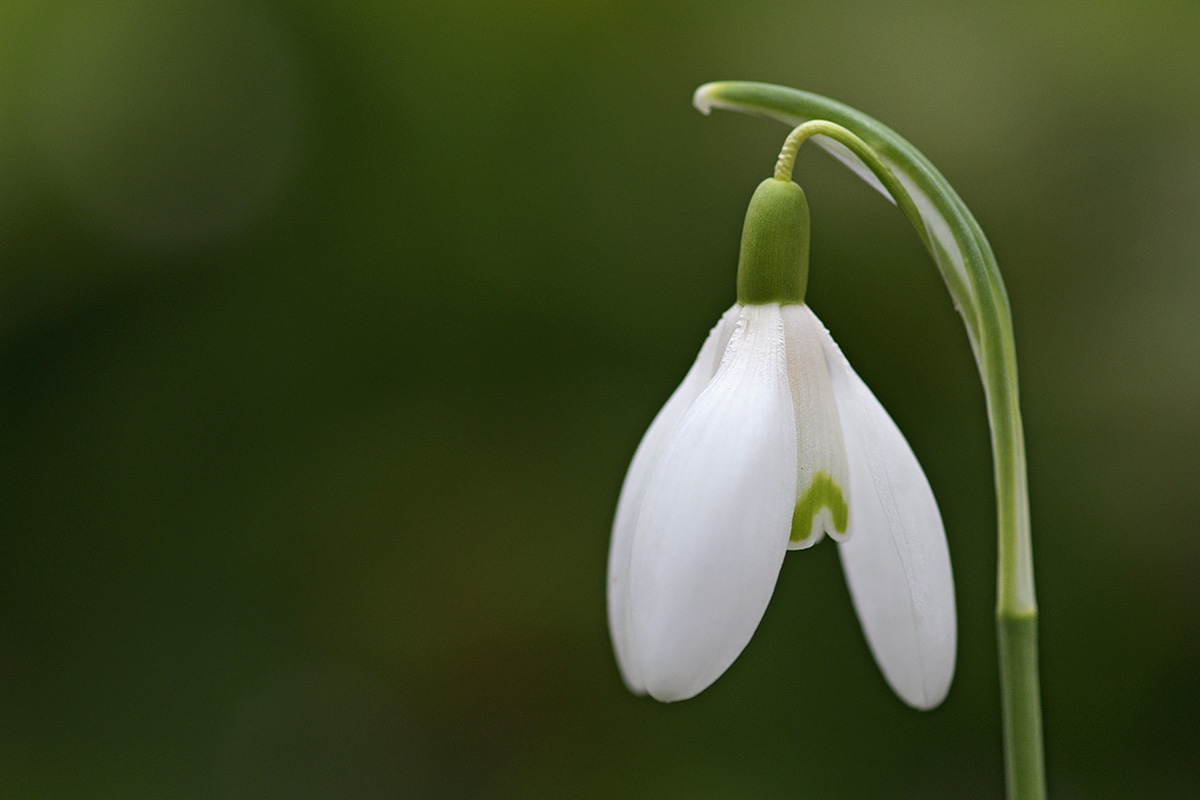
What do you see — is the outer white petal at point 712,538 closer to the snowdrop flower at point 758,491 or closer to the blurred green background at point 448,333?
the snowdrop flower at point 758,491

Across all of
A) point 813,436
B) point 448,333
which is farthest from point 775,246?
point 448,333

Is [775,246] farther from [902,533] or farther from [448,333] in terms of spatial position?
[448,333]

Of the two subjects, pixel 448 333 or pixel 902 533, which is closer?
pixel 902 533

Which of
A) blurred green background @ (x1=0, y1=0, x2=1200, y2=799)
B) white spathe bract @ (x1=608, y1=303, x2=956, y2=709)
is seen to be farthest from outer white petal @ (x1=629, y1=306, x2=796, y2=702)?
blurred green background @ (x1=0, y1=0, x2=1200, y2=799)

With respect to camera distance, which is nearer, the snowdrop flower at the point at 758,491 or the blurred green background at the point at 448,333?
the snowdrop flower at the point at 758,491

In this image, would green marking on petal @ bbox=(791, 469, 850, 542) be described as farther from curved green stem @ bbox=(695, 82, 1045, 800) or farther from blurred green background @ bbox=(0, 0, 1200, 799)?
blurred green background @ bbox=(0, 0, 1200, 799)

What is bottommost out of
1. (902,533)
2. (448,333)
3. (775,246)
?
(902,533)

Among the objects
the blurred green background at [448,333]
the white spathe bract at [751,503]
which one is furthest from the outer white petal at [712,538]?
the blurred green background at [448,333]

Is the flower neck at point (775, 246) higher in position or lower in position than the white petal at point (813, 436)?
higher

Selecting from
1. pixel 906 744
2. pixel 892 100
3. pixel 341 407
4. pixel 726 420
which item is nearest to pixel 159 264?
pixel 341 407
